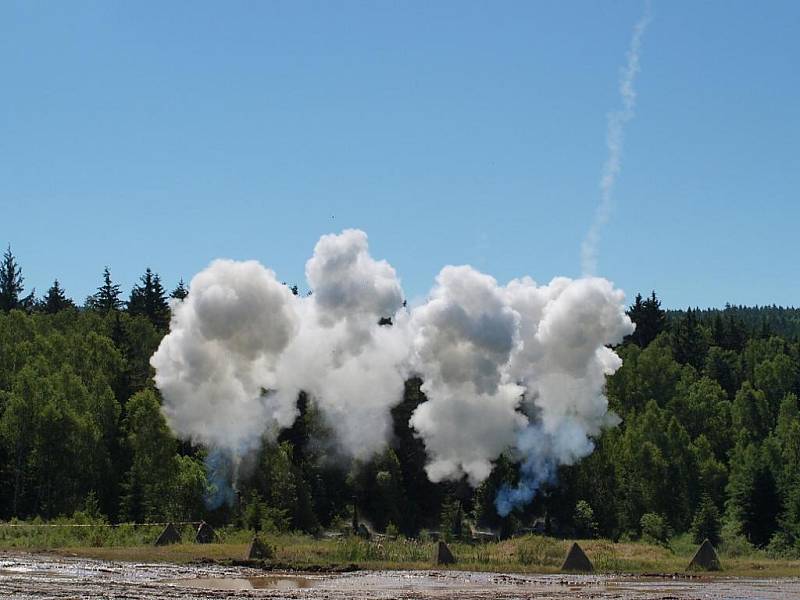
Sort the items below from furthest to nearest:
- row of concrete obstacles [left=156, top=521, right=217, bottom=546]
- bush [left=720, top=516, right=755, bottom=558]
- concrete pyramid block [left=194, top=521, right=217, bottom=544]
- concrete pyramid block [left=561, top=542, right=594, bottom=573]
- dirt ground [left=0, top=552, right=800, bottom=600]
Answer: bush [left=720, top=516, right=755, bottom=558], concrete pyramid block [left=194, top=521, right=217, bottom=544], row of concrete obstacles [left=156, top=521, right=217, bottom=546], concrete pyramid block [left=561, top=542, right=594, bottom=573], dirt ground [left=0, top=552, right=800, bottom=600]

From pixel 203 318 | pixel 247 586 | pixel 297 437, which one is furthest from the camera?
pixel 297 437

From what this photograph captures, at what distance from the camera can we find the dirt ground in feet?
170

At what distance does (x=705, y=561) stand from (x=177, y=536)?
3143 centimetres

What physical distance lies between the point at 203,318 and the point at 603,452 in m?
39.3

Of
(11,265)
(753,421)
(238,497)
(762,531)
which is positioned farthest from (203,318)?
(11,265)

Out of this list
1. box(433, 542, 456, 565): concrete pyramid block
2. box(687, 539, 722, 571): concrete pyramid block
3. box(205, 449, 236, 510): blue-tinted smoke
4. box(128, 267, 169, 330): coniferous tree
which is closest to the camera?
box(433, 542, 456, 565): concrete pyramid block

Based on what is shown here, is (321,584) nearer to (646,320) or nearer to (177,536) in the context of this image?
(177,536)

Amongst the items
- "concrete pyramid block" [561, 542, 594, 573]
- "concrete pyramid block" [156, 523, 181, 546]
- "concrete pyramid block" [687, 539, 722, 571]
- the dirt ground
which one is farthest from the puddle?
"concrete pyramid block" [687, 539, 722, 571]

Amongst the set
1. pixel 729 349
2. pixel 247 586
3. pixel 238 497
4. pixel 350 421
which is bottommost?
pixel 247 586

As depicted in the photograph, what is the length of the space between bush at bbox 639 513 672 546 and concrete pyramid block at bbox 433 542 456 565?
102 feet

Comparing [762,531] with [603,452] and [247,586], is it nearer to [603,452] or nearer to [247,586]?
[603,452]

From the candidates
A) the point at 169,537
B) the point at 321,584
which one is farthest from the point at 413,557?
the point at 169,537

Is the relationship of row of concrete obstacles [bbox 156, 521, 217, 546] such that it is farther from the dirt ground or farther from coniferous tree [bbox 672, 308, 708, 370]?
coniferous tree [bbox 672, 308, 708, 370]

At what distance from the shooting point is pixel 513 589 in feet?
188
